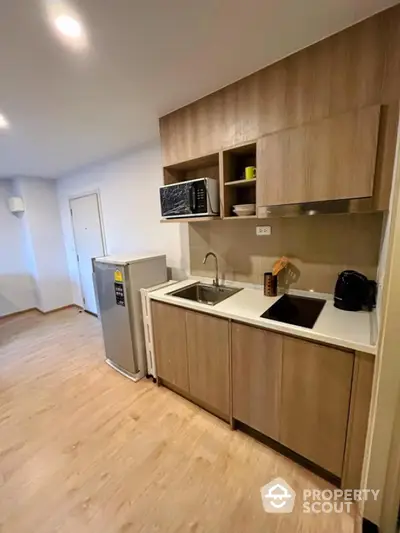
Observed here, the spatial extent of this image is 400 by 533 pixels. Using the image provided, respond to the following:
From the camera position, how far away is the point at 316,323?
1379 millimetres

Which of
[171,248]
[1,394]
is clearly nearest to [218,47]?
[171,248]

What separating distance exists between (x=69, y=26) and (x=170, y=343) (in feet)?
6.66

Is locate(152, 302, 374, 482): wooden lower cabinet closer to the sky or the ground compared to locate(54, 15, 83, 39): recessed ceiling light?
closer to the ground

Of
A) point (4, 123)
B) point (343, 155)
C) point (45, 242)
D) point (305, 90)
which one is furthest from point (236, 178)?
→ point (45, 242)

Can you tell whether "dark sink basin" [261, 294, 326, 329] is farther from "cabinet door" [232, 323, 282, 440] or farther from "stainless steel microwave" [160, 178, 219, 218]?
"stainless steel microwave" [160, 178, 219, 218]

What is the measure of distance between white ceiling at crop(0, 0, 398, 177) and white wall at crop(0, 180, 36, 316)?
2.59 m

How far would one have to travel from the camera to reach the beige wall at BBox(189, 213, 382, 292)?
1.59 metres

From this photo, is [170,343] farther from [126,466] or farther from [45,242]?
[45,242]

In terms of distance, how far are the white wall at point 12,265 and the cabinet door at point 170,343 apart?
3560mm

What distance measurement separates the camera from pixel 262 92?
1496 mm

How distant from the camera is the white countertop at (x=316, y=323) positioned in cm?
120

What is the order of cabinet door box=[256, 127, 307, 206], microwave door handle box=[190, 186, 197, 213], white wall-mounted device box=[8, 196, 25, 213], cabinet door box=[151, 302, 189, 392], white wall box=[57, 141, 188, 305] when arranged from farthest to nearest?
white wall-mounted device box=[8, 196, 25, 213], white wall box=[57, 141, 188, 305], cabinet door box=[151, 302, 189, 392], microwave door handle box=[190, 186, 197, 213], cabinet door box=[256, 127, 307, 206]

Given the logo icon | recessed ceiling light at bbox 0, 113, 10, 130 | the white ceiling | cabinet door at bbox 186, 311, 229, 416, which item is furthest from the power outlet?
recessed ceiling light at bbox 0, 113, 10, 130

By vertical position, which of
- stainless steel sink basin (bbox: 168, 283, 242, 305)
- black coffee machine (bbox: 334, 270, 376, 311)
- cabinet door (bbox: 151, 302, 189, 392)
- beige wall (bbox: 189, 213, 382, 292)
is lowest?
cabinet door (bbox: 151, 302, 189, 392)
